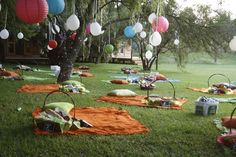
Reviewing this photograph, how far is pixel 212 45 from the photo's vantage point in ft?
51.3

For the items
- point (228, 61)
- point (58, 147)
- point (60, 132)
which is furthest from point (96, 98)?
point (228, 61)

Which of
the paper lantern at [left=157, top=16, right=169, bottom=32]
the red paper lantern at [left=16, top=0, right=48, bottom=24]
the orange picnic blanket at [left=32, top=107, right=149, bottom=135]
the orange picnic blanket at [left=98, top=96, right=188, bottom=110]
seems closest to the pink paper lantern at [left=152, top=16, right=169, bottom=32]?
the paper lantern at [left=157, top=16, right=169, bottom=32]

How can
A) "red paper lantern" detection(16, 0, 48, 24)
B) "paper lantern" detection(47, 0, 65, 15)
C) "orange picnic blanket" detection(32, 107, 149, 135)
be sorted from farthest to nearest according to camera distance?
"paper lantern" detection(47, 0, 65, 15) → "red paper lantern" detection(16, 0, 48, 24) → "orange picnic blanket" detection(32, 107, 149, 135)

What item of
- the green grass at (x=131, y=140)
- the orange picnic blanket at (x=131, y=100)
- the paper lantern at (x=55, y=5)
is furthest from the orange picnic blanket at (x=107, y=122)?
the paper lantern at (x=55, y=5)

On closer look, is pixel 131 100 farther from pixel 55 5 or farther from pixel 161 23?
pixel 55 5

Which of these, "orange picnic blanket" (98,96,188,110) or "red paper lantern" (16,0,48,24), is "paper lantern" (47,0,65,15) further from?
"orange picnic blanket" (98,96,188,110)

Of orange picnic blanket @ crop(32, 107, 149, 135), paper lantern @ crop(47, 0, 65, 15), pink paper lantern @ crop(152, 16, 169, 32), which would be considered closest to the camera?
orange picnic blanket @ crop(32, 107, 149, 135)

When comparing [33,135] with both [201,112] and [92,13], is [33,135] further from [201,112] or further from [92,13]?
[92,13]

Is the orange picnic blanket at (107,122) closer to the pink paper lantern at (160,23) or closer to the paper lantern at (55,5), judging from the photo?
the paper lantern at (55,5)

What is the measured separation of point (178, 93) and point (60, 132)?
255 inches

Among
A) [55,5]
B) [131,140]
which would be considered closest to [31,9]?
[55,5]

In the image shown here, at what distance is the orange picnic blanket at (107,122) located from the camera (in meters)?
5.91

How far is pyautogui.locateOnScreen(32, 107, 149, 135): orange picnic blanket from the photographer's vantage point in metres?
5.91

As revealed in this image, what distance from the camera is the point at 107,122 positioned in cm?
662
